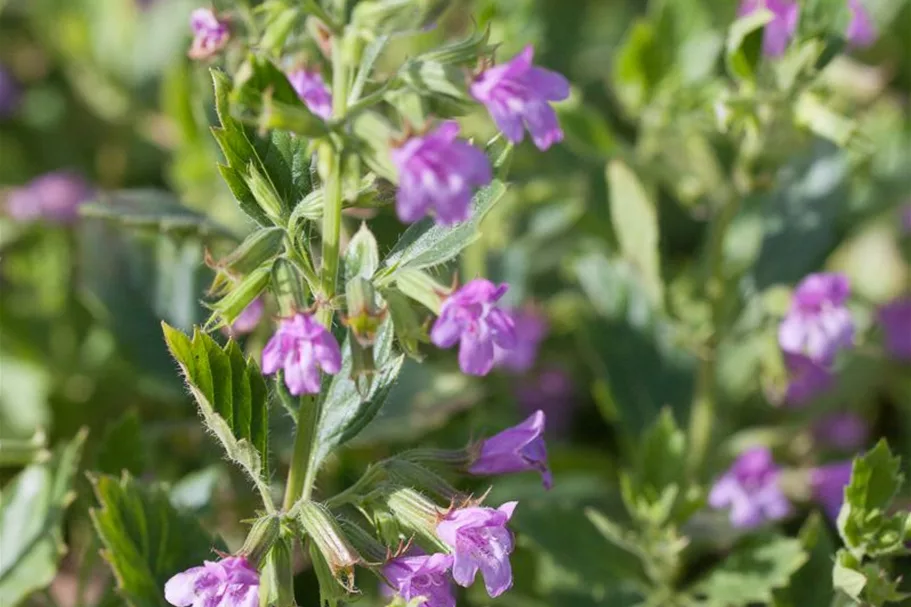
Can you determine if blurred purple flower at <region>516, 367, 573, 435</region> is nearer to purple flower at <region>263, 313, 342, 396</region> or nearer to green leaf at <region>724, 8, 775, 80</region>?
green leaf at <region>724, 8, 775, 80</region>

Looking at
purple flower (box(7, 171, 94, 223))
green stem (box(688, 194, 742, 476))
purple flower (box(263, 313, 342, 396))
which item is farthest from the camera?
purple flower (box(7, 171, 94, 223))

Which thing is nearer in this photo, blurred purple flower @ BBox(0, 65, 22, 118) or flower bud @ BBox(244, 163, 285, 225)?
flower bud @ BBox(244, 163, 285, 225)

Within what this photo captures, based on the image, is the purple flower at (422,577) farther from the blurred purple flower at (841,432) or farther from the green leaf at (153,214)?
the blurred purple flower at (841,432)

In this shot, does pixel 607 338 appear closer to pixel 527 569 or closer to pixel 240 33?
pixel 527 569

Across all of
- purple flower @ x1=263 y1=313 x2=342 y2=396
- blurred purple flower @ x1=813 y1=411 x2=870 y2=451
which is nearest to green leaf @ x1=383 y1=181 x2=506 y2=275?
purple flower @ x1=263 y1=313 x2=342 y2=396

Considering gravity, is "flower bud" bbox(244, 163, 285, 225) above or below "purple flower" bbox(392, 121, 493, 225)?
below

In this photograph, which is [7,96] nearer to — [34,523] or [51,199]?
[51,199]

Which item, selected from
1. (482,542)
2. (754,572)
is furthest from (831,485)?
(482,542)

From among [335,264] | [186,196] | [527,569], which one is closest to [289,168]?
[335,264]

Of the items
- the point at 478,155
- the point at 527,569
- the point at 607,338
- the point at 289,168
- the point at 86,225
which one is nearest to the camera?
the point at 478,155
